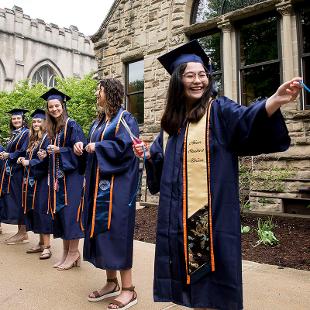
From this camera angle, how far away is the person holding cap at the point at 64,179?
4.46 meters

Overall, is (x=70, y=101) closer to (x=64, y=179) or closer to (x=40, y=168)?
(x=40, y=168)

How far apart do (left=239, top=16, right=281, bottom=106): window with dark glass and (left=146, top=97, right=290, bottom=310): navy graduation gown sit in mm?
6071

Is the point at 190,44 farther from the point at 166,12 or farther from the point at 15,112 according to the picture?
the point at 166,12

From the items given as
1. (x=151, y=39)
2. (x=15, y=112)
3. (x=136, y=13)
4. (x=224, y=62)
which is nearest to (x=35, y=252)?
(x=15, y=112)

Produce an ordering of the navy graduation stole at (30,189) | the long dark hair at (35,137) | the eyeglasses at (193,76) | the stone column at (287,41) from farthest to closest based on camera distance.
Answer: the stone column at (287,41)
the long dark hair at (35,137)
the navy graduation stole at (30,189)
the eyeglasses at (193,76)

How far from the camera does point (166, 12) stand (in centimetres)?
942

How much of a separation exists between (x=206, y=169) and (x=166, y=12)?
26.5ft

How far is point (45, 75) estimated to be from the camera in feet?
102

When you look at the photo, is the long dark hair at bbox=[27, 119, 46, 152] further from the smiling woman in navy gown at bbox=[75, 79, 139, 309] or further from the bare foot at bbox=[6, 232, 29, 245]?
the smiling woman in navy gown at bbox=[75, 79, 139, 309]

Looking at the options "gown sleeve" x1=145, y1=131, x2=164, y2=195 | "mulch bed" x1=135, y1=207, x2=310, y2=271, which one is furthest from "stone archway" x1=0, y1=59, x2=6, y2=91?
"gown sleeve" x1=145, y1=131, x2=164, y2=195

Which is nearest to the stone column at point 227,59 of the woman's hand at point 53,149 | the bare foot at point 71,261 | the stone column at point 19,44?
the woman's hand at point 53,149

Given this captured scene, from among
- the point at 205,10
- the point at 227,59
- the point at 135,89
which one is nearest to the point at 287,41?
the point at 227,59

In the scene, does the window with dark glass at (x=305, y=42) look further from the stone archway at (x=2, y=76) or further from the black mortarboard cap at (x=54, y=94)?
the stone archway at (x=2, y=76)

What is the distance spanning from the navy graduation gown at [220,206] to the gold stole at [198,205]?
0.11ft
